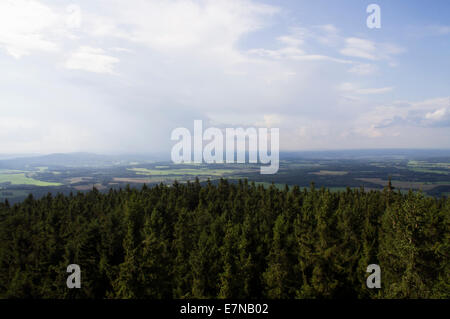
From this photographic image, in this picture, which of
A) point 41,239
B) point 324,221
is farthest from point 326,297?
point 41,239

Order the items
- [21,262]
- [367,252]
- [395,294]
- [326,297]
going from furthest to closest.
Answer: [21,262] < [367,252] < [326,297] < [395,294]

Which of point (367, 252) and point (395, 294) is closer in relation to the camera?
point (395, 294)

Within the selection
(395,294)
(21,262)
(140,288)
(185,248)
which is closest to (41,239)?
(21,262)
